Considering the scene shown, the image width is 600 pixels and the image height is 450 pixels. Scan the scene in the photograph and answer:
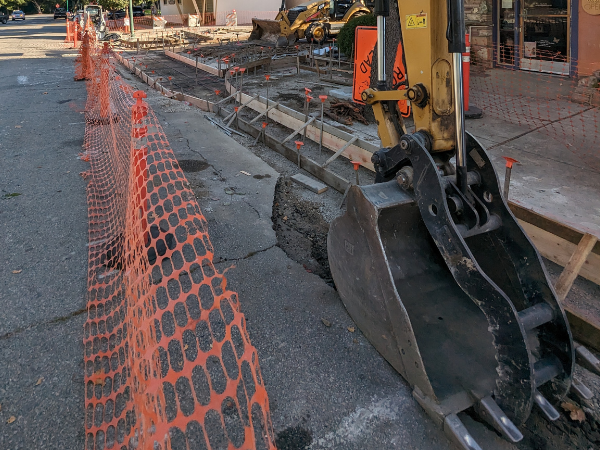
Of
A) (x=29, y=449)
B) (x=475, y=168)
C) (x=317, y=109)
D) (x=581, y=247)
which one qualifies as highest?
(x=317, y=109)

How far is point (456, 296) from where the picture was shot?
3336 millimetres

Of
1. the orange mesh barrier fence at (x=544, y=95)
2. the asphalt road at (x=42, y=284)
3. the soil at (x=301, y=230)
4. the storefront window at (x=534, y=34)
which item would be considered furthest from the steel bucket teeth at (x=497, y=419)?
the storefront window at (x=534, y=34)

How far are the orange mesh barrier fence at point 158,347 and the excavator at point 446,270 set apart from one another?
992 mm

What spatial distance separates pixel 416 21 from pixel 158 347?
10.3 feet

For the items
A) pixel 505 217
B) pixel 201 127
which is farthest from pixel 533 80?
pixel 505 217

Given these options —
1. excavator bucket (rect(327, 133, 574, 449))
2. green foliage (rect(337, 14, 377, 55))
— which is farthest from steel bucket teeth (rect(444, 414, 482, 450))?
green foliage (rect(337, 14, 377, 55))

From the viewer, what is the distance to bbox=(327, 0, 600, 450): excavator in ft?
8.63

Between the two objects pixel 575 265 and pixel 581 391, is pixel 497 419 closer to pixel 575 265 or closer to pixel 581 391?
pixel 581 391

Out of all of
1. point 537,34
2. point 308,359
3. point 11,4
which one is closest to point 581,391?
point 308,359

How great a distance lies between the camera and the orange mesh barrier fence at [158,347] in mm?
2588

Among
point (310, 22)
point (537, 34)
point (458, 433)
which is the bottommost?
point (458, 433)

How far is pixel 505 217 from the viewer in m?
3.00

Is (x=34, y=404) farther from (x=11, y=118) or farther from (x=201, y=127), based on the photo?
(x=11, y=118)

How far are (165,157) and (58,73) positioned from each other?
43.1 ft
